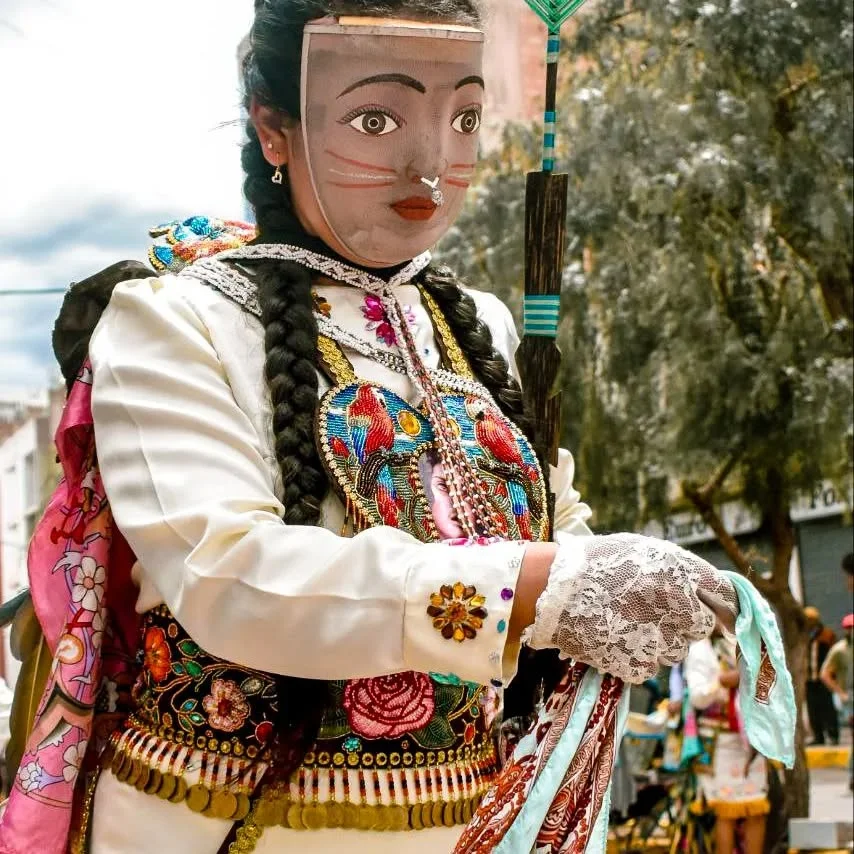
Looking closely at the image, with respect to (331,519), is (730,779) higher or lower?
lower

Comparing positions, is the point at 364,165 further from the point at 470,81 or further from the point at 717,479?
the point at 717,479

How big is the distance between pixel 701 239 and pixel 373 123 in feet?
24.0

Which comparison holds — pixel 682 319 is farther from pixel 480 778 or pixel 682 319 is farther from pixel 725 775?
pixel 480 778

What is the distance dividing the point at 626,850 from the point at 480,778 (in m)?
7.36

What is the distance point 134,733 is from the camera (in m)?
2.36

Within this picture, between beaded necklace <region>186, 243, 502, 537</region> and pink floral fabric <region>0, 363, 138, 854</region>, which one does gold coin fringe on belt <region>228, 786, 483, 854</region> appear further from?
beaded necklace <region>186, 243, 502, 537</region>

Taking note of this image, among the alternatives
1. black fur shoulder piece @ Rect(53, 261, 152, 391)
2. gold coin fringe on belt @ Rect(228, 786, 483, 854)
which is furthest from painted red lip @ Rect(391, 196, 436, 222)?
gold coin fringe on belt @ Rect(228, 786, 483, 854)

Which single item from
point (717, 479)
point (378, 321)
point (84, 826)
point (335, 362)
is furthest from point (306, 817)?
point (717, 479)

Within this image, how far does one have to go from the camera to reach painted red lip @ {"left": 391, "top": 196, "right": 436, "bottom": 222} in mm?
2371

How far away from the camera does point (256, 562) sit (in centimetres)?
204

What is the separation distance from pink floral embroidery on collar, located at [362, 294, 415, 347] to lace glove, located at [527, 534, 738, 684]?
66cm

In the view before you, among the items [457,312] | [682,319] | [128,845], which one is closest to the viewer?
[128,845]

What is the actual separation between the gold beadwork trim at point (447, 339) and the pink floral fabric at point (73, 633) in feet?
1.98

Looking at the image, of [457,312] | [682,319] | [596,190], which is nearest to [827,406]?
[682,319]
